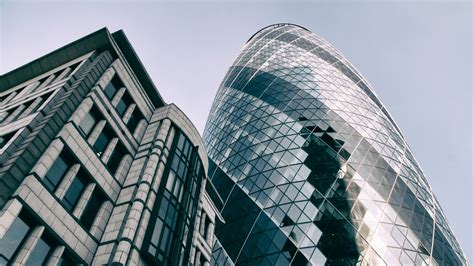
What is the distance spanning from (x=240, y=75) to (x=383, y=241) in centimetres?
3910

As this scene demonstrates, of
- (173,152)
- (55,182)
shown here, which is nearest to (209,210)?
(173,152)

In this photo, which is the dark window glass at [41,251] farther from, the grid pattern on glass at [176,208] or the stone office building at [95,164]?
the grid pattern on glass at [176,208]

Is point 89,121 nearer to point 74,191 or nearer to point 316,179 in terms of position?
point 74,191

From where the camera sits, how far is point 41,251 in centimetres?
1258

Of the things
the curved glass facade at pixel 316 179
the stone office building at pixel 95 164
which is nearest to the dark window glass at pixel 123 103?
the stone office building at pixel 95 164

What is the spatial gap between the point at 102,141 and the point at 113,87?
3740 mm

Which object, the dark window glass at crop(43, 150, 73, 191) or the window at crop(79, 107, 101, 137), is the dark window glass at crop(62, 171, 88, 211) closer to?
the dark window glass at crop(43, 150, 73, 191)

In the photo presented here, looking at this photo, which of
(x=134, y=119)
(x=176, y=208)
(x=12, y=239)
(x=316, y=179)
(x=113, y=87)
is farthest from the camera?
(x=316, y=179)

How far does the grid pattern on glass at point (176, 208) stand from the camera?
15828 mm

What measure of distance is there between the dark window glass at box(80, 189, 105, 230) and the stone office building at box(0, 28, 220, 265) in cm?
4

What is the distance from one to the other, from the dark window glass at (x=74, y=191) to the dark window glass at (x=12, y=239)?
1779 mm

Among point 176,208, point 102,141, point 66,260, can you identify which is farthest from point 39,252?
point 176,208

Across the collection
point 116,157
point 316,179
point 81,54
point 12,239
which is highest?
point 316,179

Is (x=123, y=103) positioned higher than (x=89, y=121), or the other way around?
(x=123, y=103)
